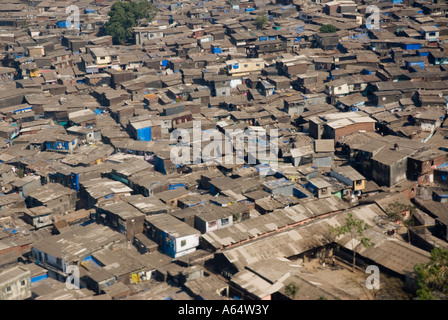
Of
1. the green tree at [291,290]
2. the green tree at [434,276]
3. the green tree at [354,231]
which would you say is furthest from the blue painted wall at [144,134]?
the green tree at [434,276]

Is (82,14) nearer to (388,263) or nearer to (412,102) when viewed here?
(412,102)

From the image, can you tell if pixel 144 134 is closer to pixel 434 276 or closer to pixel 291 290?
pixel 291 290

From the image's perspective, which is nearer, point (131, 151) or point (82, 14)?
point (131, 151)

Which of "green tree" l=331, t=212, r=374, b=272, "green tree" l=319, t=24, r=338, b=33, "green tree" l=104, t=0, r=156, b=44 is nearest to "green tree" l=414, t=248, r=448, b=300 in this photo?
"green tree" l=331, t=212, r=374, b=272

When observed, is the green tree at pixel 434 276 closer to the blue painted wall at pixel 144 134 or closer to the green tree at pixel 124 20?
the blue painted wall at pixel 144 134

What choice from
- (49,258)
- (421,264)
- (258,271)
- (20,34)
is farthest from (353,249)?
(20,34)

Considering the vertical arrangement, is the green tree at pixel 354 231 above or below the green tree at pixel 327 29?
below

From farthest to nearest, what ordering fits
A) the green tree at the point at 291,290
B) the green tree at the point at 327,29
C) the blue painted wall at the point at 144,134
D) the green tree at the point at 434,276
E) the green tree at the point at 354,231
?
the green tree at the point at 327,29 < the blue painted wall at the point at 144,134 < the green tree at the point at 354,231 < the green tree at the point at 291,290 < the green tree at the point at 434,276
